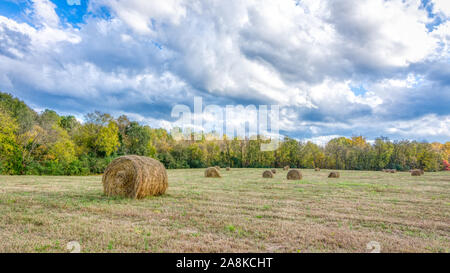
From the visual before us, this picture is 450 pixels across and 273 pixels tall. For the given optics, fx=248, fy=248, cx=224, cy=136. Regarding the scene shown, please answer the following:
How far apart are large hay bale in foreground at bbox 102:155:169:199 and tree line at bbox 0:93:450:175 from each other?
21.6 m

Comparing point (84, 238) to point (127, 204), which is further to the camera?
point (127, 204)

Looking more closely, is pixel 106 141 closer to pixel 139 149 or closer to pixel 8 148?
pixel 139 149

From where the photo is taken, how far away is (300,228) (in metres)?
5.27

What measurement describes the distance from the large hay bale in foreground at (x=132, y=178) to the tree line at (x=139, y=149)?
21.6 meters

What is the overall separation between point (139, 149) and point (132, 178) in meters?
37.0

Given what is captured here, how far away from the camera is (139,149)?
44312 mm

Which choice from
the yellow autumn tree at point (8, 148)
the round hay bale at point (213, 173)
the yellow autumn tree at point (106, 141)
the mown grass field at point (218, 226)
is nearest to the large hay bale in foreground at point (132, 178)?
the mown grass field at point (218, 226)

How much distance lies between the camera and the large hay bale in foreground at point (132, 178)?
30.0ft

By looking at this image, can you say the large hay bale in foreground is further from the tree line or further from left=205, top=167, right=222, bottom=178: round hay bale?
the tree line

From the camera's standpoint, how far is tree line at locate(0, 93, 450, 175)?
1052 inches

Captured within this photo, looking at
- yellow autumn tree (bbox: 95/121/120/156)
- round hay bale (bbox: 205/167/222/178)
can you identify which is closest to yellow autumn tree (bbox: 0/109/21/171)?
yellow autumn tree (bbox: 95/121/120/156)

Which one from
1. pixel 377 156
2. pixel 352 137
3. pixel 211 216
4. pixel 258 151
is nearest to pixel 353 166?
pixel 377 156
